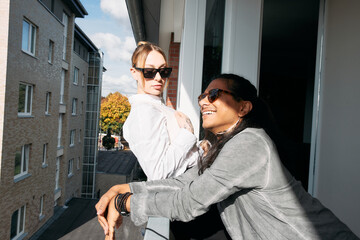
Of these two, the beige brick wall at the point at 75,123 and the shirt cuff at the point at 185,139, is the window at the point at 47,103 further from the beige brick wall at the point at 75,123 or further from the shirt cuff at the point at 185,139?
the shirt cuff at the point at 185,139

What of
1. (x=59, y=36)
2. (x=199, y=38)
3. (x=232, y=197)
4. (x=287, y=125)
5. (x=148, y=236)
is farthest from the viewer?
(x=59, y=36)

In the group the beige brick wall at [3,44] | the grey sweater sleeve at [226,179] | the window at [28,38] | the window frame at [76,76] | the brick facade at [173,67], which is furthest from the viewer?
the window frame at [76,76]

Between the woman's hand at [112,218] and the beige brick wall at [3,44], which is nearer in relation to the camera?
the woman's hand at [112,218]

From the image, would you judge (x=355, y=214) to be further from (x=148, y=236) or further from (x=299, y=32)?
(x=299, y=32)

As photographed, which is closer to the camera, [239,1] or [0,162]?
[239,1]

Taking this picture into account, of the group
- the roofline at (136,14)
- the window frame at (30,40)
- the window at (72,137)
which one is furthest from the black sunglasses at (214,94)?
the window at (72,137)

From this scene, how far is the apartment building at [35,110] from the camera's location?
13383 millimetres

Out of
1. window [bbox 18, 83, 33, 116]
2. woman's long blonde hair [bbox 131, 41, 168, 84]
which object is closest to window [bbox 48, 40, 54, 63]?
window [bbox 18, 83, 33, 116]

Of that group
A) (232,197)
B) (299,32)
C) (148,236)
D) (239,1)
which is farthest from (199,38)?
(299,32)

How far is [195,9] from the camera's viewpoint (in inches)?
99.1

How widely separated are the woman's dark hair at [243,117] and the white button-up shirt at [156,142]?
0.40 feet

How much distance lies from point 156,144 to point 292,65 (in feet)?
20.2

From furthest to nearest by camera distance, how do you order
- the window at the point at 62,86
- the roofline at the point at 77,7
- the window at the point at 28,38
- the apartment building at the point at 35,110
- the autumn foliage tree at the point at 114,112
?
the autumn foliage tree at the point at 114,112, the window at the point at 62,86, the roofline at the point at 77,7, the window at the point at 28,38, the apartment building at the point at 35,110

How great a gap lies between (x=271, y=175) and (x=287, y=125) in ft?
19.9
